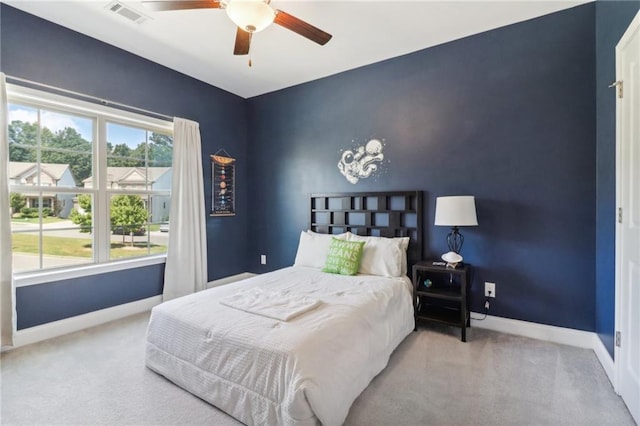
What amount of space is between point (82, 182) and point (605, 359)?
186 inches

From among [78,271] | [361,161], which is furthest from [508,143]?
[78,271]

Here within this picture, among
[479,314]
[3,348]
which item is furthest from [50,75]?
[479,314]

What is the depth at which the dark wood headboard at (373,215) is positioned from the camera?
3174 mm

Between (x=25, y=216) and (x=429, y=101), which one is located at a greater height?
(x=429, y=101)

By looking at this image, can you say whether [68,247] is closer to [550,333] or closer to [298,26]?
[298,26]

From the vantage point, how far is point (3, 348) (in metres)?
2.42

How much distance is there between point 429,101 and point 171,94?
9.83 feet

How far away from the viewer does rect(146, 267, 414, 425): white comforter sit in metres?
1.46

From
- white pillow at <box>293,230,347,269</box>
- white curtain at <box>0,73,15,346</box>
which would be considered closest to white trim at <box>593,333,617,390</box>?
white pillow at <box>293,230,347,269</box>

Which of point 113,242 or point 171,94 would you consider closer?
point 113,242

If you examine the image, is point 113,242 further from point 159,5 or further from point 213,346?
point 159,5

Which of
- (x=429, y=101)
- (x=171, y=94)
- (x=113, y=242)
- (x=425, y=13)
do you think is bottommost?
(x=113, y=242)

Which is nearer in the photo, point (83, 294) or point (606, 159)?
point (606, 159)

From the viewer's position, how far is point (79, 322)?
2875 millimetres
